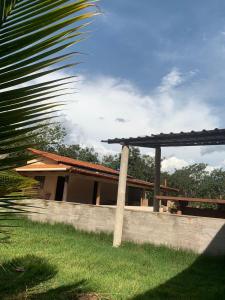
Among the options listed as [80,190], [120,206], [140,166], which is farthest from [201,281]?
[140,166]

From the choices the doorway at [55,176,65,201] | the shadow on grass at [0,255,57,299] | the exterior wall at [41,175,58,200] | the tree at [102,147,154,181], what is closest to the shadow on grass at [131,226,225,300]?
the shadow on grass at [0,255,57,299]

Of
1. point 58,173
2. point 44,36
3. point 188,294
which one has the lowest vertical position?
point 188,294

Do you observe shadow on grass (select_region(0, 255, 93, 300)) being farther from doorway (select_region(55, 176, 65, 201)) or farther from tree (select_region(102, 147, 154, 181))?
tree (select_region(102, 147, 154, 181))

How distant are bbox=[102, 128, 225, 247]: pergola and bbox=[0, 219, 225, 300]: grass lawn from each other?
1.08 metres

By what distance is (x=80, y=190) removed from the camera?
931 inches

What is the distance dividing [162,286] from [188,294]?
610mm

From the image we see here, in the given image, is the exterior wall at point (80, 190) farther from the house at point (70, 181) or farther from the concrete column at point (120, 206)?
the concrete column at point (120, 206)

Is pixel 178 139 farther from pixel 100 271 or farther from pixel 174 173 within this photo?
pixel 174 173

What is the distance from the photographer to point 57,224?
49.6ft

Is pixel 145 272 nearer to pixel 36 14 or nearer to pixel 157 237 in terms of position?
pixel 157 237

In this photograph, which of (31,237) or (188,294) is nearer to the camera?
(188,294)

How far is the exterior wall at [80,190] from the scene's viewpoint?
2306 cm

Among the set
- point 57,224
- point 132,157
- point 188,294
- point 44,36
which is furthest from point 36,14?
point 132,157

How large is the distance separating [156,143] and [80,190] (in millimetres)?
11208
